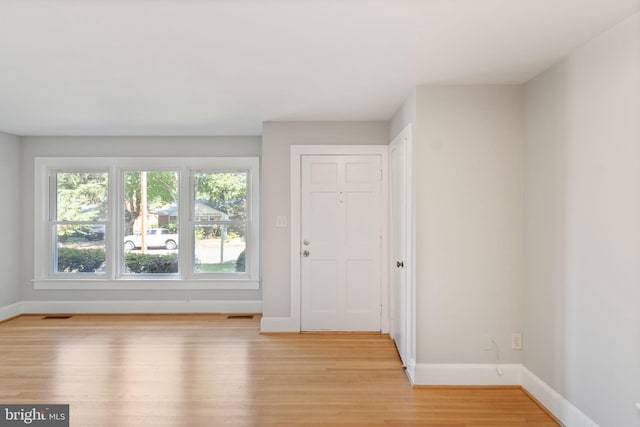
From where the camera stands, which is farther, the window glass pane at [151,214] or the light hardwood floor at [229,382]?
the window glass pane at [151,214]

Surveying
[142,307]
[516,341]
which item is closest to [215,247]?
[142,307]

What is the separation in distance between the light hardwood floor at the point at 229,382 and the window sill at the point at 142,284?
763 millimetres

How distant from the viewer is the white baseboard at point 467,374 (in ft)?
9.86

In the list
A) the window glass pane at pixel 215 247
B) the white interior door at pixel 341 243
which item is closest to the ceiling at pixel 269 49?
the white interior door at pixel 341 243

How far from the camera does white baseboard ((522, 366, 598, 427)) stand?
7.65 feet

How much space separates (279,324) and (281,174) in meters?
1.72

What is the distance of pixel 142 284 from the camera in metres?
5.09

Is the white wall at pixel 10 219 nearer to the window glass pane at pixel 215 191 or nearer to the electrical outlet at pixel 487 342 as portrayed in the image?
the window glass pane at pixel 215 191

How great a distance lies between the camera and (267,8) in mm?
1836

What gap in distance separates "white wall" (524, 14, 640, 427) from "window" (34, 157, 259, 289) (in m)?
3.41

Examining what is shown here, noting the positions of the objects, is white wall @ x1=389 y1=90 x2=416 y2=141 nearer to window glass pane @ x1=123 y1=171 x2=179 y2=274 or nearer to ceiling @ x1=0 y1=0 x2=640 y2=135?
ceiling @ x1=0 y1=0 x2=640 y2=135

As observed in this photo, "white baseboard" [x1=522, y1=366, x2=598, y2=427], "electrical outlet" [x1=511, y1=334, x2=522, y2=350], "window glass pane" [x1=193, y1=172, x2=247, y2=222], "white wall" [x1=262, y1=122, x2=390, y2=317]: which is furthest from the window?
"white baseboard" [x1=522, y1=366, x2=598, y2=427]

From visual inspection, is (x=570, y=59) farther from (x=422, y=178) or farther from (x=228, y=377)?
(x=228, y=377)

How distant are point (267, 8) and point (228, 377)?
9.12 feet
